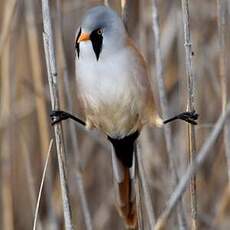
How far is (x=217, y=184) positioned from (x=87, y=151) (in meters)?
0.49

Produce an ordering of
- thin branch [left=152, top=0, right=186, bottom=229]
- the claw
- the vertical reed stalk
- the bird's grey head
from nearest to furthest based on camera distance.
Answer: the bird's grey head → the claw → thin branch [left=152, top=0, right=186, bottom=229] → the vertical reed stalk

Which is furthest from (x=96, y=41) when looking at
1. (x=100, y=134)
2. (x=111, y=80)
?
(x=100, y=134)

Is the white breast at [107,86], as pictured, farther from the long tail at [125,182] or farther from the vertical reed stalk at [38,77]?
the vertical reed stalk at [38,77]

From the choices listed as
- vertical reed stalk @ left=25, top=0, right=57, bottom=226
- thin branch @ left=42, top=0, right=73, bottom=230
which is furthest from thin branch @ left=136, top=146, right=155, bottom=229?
vertical reed stalk @ left=25, top=0, right=57, bottom=226

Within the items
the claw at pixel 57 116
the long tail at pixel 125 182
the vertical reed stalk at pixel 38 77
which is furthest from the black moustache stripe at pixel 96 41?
the vertical reed stalk at pixel 38 77

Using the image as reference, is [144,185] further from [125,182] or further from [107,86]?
[107,86]

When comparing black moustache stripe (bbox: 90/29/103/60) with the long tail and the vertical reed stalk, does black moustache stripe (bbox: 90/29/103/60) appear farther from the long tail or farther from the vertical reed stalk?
the vertical reed stalk

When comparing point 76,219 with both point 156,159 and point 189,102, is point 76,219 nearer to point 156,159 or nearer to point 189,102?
point 156,159

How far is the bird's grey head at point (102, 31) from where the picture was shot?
122 cm

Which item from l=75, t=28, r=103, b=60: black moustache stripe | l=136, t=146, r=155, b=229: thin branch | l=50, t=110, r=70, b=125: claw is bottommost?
l=136, t=146, r=155, b=229: thin branch

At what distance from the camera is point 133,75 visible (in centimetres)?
133

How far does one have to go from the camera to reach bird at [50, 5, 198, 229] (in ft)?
4.08

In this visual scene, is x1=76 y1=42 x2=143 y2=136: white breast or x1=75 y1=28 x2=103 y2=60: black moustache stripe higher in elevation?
x1=75 y1=28 x2=103 y2=60: black moustache stripe

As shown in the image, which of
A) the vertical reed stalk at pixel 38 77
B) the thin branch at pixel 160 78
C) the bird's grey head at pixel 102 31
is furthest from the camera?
the vertical reed stalk at pixel 38 77
